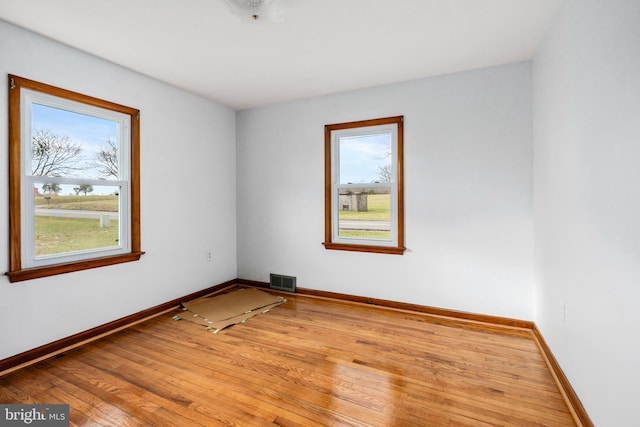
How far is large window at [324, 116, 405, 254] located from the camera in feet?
11.8

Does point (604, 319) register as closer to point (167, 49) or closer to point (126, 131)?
point (167, 49)

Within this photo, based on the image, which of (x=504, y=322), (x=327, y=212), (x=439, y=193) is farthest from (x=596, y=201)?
(x=327, y=212)

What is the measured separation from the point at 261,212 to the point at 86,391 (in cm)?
279

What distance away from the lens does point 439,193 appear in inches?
132

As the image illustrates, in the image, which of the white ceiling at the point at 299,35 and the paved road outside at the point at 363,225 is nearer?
the white ceiling at the point at 299,35

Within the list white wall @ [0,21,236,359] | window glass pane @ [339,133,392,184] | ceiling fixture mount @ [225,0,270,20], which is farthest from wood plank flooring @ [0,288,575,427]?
ceiling fixture mount @ [225,0,270,20]

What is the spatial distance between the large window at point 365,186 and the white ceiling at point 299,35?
0.65 meters

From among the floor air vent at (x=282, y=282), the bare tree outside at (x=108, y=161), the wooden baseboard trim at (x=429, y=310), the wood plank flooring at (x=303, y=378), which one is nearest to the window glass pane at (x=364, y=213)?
the wooden baseboard trim at (x=429, y=310)

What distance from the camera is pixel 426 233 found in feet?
11.3

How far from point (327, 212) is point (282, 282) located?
1.20 metres

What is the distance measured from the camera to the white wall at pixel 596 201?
4.25ft

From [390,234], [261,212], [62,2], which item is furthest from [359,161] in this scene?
[62,2]

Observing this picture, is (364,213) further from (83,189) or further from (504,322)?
(83,189)

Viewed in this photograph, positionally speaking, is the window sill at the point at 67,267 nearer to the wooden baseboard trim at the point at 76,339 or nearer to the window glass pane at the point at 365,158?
the wooden baseboard trim at the point at 76,339
